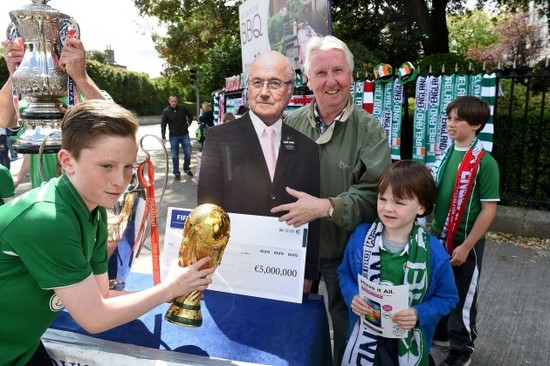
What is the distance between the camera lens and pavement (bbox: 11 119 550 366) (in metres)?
2.60

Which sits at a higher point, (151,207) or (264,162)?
(264,162)

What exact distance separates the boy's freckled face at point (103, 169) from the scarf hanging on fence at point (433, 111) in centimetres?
454

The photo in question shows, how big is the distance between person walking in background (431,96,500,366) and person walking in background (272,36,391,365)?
772mm

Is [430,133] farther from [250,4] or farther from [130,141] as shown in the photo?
[250,4]

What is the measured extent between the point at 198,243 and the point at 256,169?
1.43 feet

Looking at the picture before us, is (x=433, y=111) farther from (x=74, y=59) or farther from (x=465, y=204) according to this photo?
(x=74, y=59)

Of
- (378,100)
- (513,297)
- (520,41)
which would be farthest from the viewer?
(520,41)

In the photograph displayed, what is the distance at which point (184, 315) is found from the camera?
1267 mm

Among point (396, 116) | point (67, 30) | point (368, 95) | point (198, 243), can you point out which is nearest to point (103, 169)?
point (198, 243)

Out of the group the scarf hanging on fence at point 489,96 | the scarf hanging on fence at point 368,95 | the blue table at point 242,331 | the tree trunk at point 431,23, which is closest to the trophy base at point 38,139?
the blue table at point 242,331

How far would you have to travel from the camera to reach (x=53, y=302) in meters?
1.09

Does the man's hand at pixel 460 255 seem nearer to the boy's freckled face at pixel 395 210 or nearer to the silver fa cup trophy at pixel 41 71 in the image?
the boy's freckled face at pixel 395 210

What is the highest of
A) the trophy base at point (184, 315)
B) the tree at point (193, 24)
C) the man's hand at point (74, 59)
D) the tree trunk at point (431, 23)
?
the tree at point (193, 24)

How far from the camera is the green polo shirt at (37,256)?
3.13 ft
